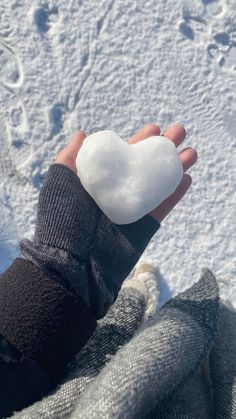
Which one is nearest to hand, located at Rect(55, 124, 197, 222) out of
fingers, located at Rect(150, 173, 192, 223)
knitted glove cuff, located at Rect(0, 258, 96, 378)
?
fingers, located at Rect(150, 173, 192, 223)

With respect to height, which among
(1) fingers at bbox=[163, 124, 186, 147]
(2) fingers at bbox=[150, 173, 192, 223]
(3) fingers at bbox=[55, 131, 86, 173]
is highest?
(3) fingers at bbox=[55, 131, 86, 173]

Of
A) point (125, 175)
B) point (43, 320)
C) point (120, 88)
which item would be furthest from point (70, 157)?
point (120, 88)

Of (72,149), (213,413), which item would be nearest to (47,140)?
(72,149)

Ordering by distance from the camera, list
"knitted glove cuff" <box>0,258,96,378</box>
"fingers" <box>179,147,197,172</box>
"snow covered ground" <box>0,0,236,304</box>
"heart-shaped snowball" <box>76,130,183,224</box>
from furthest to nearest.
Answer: "snow covered ground" <box>0,0,236,304</box> < "fingers" <box>179,147,197,172</box> < "heart-shaped snowball" <box>76,130,183,224</box> < "knitted glove cuff" <box>0,258,96,378</box>

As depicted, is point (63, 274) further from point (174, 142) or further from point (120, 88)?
point (120, 88)

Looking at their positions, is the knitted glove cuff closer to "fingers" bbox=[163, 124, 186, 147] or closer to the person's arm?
the person's arm

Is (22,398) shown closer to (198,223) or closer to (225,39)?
(198,223)
